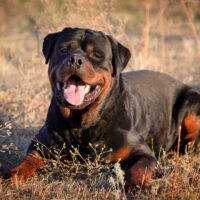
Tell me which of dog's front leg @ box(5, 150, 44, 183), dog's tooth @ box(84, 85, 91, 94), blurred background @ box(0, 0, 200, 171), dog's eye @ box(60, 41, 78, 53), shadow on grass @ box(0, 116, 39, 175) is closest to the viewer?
dog's front leg @ box(5, 150, 44, 183)

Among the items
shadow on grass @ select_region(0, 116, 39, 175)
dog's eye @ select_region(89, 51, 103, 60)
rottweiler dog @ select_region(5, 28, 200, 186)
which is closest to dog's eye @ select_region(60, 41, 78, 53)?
rottweiler dog @ select_region(5, 28, 200, 186)

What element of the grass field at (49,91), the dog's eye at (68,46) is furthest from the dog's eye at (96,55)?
the grass field at (49,91)

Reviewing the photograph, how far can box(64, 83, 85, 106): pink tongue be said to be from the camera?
20.9 feet

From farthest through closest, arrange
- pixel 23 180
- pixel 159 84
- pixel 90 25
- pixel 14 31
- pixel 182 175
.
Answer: pixel 14 31
pixel 90 25
pixel 159 84
pixel 23 180
pixel 182 175

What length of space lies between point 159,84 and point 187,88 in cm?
42

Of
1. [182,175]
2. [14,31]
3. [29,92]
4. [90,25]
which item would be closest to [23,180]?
[182,175]

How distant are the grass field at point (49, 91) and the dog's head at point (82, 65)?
1.92 ft

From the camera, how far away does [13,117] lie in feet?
28.1

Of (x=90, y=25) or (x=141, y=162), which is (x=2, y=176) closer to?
(x=141, y=162)

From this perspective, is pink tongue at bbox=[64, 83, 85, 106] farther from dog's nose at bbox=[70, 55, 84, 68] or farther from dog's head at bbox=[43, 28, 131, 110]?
dog's nose at bbox=[70, 55, 84, 68]

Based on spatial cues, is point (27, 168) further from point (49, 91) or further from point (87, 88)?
point (49, 91)

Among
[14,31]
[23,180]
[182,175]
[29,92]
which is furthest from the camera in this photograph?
[14,31]

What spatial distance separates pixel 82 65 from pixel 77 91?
28 cm

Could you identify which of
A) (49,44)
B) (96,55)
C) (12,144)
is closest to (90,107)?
(96,55)
